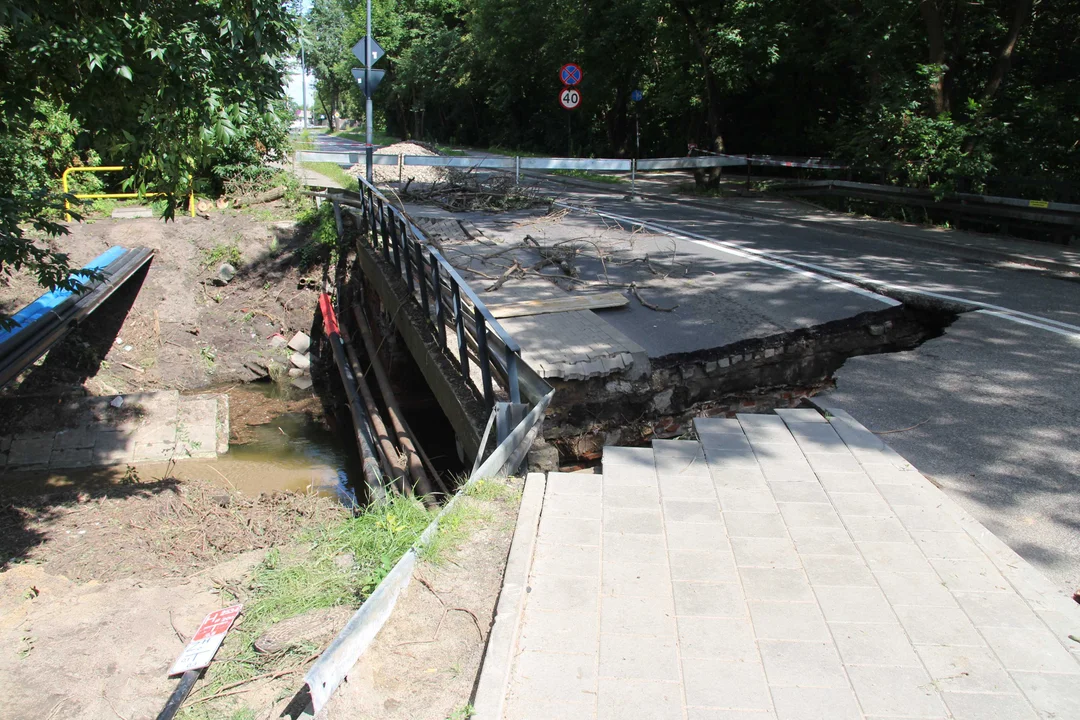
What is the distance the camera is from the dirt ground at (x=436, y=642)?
268 centimetres

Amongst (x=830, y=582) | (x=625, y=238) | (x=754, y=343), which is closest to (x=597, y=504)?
(x=830, y=582)

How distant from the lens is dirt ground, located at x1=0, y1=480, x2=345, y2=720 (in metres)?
3.71

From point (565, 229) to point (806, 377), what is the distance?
6044mm

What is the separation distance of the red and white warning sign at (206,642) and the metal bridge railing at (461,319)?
203 centimetres

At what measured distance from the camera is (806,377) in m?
6.78

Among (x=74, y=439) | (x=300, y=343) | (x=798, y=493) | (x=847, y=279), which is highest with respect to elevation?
(x=847, y=279)

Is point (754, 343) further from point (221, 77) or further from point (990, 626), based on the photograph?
point (221, 77)

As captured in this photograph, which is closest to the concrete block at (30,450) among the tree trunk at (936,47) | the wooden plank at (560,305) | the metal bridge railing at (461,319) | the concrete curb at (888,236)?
the metal bridge railing at (461,319)

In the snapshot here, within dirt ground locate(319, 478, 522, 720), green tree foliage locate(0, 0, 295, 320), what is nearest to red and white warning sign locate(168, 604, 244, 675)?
dirt ground locate(319, 478, 522, 720)

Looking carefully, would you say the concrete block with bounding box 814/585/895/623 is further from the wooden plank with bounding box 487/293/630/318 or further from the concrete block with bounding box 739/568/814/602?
the wooden plank with bounding box 487/293/630/318

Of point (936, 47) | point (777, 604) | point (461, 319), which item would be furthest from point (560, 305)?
point (936, 47)

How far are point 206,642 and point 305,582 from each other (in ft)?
1.62

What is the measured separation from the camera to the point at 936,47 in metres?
14.8

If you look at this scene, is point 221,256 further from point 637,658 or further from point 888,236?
point 637,658
